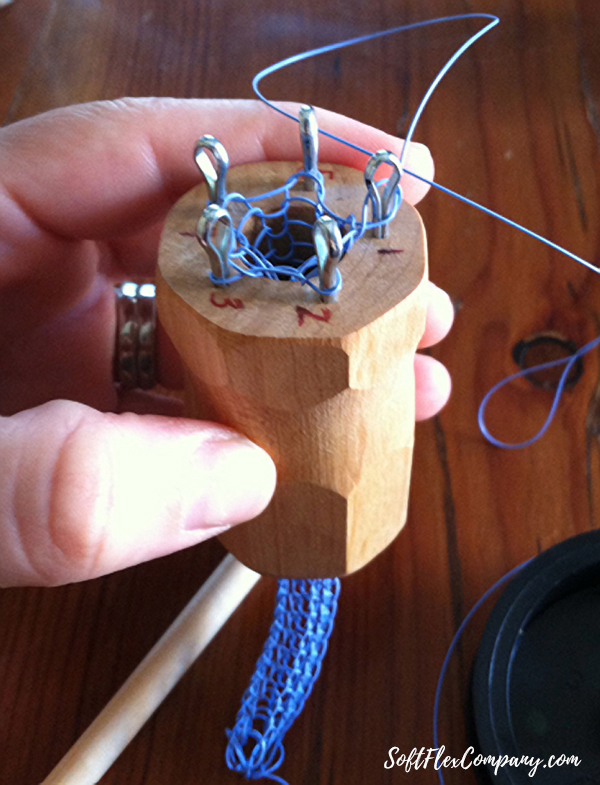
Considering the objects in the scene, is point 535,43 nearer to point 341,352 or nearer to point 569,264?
point 569,264

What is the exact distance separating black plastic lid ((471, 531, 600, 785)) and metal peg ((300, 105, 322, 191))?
0.22 meters

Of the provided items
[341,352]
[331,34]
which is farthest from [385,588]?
[331,34]

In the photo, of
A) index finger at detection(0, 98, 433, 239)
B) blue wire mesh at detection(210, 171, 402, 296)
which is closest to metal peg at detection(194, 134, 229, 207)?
blue wire mesh at detection(210, 171, 402, 296)

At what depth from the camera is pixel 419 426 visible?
0.50 metres

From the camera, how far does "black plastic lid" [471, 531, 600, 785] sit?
0.37m

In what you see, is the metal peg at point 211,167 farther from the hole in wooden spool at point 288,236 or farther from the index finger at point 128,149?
the index finger at point 128,149

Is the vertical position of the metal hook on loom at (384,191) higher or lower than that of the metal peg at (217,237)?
higher

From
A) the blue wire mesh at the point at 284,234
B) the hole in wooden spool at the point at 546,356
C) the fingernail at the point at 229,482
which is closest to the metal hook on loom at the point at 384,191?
the blue wire mesh at the point at 284,234

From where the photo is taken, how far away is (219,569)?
435mm

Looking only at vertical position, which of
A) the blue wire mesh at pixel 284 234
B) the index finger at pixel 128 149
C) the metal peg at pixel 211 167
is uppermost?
the index finger at pixel 128 149

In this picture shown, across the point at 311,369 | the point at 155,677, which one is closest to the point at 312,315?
the point at 311,369

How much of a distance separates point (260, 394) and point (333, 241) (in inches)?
2.7

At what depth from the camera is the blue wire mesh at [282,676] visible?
0.39 metres

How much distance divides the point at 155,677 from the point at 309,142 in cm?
26
